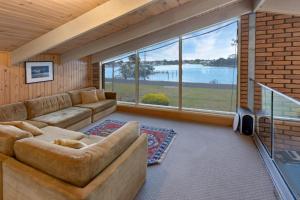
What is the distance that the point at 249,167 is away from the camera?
111 inches

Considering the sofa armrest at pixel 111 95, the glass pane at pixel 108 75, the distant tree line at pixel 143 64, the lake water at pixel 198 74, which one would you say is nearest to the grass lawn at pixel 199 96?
the lake water at pixel 198 74

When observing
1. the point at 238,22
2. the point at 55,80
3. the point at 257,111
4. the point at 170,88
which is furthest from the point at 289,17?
the point at 55,80

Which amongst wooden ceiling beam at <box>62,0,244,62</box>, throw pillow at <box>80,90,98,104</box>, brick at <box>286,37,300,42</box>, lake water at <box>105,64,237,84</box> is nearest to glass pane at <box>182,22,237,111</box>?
lake water at <box>105,64,237,84</box>

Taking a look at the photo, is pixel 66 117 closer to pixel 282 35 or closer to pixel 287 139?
pixel 287 139

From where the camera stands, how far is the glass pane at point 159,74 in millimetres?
5430

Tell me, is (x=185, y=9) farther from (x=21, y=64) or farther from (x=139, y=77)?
(x=21, y=64)

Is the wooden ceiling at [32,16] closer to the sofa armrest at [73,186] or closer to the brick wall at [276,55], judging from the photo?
the sofa armrest at [73,186]

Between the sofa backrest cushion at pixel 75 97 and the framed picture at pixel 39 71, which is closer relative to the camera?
the framed picture at pixel 39 71

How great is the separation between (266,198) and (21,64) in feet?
14.9

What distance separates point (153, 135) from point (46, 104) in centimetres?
226

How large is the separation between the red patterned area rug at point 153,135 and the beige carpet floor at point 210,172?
12 cm

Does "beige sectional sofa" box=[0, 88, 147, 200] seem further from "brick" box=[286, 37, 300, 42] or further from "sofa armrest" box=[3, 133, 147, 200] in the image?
"brick" box=[286, 37, 300, 42]

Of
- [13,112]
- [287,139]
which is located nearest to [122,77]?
[13,112]

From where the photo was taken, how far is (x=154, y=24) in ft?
14.0
